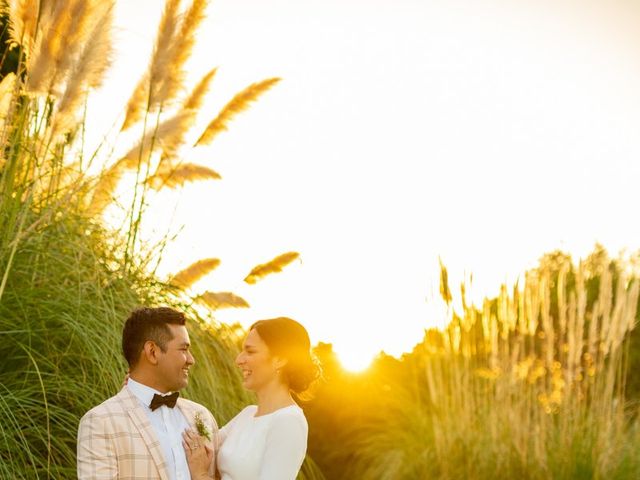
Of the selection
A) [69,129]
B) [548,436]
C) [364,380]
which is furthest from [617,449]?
[69,129]

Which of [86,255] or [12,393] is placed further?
[86,255]

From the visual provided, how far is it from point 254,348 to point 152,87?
2.85 meters

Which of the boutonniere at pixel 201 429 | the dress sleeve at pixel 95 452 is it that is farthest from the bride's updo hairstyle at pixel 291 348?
the dress sleeve at pixel 95 452

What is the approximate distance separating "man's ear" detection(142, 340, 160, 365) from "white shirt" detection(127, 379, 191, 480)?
11 centimetres

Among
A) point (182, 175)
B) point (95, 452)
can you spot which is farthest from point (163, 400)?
point (182, 175)

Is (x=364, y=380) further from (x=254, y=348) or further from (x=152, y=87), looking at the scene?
(x=254, y=348)

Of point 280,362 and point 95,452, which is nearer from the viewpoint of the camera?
point 95,452

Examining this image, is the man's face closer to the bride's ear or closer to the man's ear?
the man's ear

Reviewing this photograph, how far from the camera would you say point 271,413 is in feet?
13.1

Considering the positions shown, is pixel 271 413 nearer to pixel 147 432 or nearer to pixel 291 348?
pixel 291 348

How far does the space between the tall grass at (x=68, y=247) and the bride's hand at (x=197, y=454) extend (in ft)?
2.45

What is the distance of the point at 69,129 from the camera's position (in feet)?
18.8

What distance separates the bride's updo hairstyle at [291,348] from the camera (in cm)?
408

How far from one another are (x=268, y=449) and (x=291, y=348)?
1.51 feet
